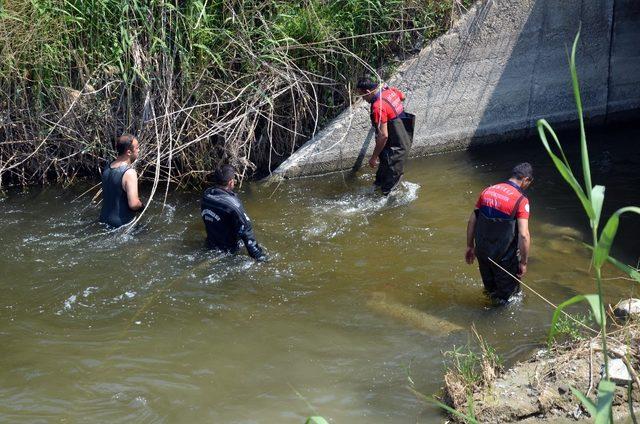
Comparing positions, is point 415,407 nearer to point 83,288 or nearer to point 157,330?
point 157,330

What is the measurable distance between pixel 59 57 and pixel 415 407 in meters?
6.49

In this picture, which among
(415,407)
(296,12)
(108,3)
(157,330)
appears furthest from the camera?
(296,12)

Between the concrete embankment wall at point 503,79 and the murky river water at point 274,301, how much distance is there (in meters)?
0.73

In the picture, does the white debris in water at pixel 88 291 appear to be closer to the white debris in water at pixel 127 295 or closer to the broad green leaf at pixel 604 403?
the white debris in water at pixel 127 295

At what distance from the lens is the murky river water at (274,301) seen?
599 cm

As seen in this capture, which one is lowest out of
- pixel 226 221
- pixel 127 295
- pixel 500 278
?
pixel 500 278

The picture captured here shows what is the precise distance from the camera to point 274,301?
294 inches

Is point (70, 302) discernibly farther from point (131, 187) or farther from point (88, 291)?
point (131, 187)

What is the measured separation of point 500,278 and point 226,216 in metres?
2.70

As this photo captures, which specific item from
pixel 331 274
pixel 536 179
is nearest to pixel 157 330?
pixel 331 274

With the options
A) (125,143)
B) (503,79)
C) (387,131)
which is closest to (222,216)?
(125,143)

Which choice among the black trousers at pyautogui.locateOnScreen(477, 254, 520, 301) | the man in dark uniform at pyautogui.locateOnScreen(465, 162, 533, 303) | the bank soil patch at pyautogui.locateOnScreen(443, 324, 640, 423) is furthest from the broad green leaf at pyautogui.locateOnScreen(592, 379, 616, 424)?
the black trousers at pyautogui.locateOnScreen(477, 254, 520, 301)

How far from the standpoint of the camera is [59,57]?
9664mm

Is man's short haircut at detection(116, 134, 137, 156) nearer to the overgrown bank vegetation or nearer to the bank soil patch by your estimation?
the overgrown bank vegetation
